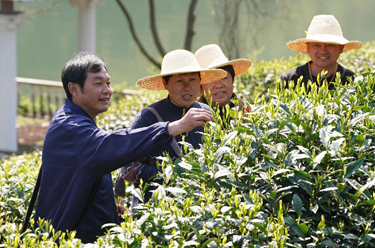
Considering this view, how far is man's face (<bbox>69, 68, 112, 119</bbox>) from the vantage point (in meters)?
2.94

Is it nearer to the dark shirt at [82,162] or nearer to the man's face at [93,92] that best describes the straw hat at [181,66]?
the man's face at [93,92]

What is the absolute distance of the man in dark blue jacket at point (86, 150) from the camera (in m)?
2.67

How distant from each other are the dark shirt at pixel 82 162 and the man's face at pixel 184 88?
80 centimetres

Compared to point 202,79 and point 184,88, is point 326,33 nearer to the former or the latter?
point 202,79

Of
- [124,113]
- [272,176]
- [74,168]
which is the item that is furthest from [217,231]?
[124,113]

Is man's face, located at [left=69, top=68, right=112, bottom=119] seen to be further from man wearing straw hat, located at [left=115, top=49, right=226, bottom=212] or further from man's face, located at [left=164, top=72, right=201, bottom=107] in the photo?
man's face, located at [left=164, top=72, right=201, bottom=107]

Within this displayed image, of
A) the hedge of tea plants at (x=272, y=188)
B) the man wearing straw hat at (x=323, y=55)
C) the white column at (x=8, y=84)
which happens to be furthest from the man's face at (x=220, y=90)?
the white column at (x=8, y=84)

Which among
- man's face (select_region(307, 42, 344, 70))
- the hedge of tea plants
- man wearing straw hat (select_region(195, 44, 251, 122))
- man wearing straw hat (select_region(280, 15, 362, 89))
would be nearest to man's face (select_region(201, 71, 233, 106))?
man wearing straw hat (select_region(195, 44, 251, 122))

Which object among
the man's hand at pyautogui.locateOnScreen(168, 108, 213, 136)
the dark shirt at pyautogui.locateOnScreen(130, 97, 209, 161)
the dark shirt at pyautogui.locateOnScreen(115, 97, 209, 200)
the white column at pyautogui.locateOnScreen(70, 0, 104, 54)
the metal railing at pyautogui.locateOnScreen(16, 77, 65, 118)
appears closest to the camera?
the man's hand at pyautogui.locateOnScreen(168, 108, 213, 136)

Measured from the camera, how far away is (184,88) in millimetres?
3643

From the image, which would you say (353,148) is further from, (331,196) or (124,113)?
(124,113)

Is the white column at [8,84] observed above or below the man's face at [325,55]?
below

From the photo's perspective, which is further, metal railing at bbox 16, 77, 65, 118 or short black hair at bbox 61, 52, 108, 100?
metal railing at bbox 16, 77, 65, 118

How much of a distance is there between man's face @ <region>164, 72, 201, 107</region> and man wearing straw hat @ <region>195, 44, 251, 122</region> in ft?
1.92
